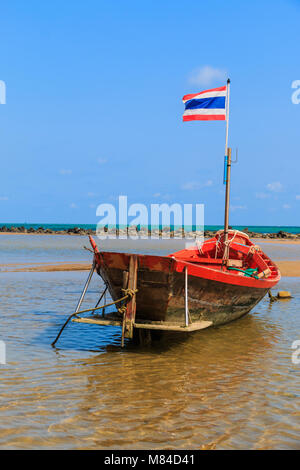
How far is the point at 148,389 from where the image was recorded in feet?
19.8

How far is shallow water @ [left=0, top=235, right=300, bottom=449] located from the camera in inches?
181

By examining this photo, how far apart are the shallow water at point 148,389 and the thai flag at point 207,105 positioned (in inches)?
212

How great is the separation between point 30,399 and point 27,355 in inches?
76.5

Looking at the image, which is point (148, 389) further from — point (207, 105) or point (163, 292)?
point (207, 105)

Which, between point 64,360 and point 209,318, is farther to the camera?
point 209,318

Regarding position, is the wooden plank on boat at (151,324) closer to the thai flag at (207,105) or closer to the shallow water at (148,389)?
the shallow water at (148,389)

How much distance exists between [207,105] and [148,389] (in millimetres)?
8013

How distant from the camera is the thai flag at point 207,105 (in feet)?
37.9

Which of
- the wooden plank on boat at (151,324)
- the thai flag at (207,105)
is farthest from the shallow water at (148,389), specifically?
the thai flag at (207,105)

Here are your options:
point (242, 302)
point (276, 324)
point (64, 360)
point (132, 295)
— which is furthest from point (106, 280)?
point (276, 324)

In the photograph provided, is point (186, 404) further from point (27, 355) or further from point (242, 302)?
point (242, 302)

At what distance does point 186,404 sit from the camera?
18.1ft

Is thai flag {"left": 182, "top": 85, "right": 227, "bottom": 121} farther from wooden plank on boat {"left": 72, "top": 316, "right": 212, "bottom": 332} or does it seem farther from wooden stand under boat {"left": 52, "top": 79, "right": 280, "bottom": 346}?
wooden plank on boat {"left": 72, "top": 316, "right": 212, "bottom": 332}

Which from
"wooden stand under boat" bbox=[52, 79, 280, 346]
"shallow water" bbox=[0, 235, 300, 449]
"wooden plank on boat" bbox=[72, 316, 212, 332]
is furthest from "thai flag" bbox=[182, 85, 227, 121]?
"wooden plank on boat" bbox=[72, 316, 212, 332]
